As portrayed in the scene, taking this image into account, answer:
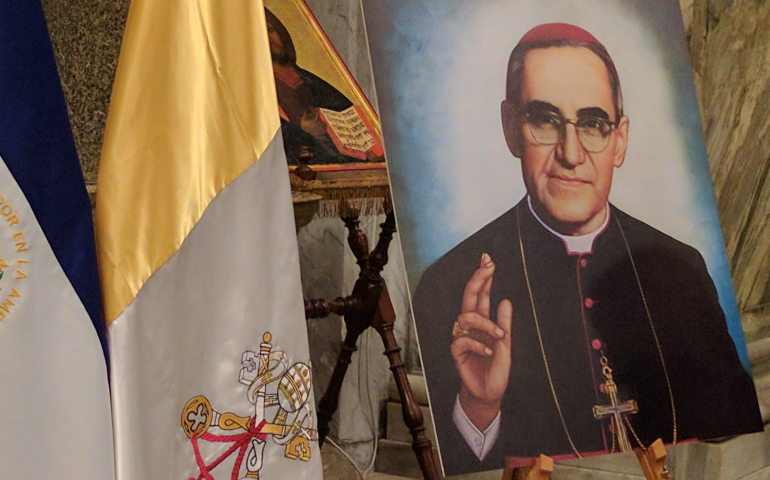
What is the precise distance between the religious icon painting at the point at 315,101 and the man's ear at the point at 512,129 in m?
0.38

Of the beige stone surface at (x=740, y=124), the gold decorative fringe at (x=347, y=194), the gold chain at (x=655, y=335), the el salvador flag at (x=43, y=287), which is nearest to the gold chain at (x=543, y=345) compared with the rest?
the gold chain at (x=655, y=335)

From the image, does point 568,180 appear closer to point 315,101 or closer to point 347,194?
point 347,194

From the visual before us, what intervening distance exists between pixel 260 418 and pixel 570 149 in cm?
85

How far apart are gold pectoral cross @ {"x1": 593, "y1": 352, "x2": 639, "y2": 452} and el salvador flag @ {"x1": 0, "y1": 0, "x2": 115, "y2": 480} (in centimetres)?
93

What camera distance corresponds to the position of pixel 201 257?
4.04 ft

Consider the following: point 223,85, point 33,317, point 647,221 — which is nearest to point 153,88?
point 223,85

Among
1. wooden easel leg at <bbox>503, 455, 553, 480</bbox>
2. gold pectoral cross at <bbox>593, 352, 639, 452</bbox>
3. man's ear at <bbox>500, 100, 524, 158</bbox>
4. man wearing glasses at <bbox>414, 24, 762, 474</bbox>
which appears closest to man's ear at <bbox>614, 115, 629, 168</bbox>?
man wearing glasses at <bbox>414, 24, 762, 474</bbox>

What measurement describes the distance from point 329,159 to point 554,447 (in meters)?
0.80

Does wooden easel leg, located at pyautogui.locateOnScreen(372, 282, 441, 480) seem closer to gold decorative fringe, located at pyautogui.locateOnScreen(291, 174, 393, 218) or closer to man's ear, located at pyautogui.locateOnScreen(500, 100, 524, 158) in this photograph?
gold decorative fringe, located at pyautogui.locateOnScreen(291, 174, 393, 218)

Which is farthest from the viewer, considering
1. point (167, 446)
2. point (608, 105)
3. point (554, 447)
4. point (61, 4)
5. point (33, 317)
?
point (61, 4)

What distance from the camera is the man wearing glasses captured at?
1398 millimetres

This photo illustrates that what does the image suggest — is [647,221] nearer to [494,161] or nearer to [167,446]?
[494,161]

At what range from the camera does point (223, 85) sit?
1253 mm

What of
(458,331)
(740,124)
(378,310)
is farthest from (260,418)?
(740,124)
